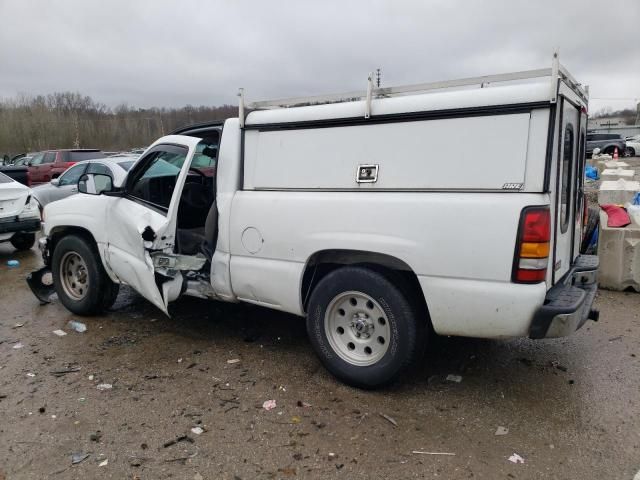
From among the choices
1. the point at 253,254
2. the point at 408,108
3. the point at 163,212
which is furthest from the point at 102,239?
the point at 408,108

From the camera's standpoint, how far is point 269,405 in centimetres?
359

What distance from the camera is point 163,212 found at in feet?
15.4

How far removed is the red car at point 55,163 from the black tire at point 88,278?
40.0 ft

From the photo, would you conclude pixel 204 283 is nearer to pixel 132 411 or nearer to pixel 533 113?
pixel 132 411

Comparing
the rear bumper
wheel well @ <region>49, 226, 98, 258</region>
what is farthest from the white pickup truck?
the rear bumper

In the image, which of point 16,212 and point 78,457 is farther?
point 16,212

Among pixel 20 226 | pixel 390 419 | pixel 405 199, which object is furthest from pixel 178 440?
pixel 20 226

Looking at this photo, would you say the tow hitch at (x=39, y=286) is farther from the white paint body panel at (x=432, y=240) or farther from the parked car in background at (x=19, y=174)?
the parked car in background at (x=19, y=174)

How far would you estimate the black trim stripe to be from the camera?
3.06 meters

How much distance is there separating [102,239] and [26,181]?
42.0ft

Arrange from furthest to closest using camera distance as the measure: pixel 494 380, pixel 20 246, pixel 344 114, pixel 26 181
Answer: pixel 26 181, pixel 20 246, pixel 494 380, pixel 344 114

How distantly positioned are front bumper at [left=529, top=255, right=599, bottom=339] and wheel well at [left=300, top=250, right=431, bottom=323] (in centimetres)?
77

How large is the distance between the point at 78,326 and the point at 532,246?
4.42 meters

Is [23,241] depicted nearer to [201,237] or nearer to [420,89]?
[201,237]
